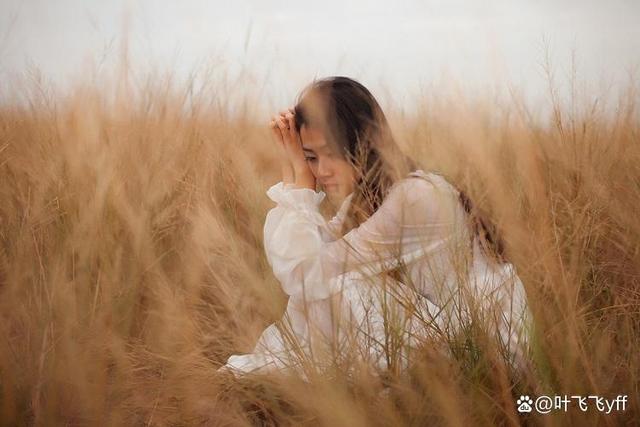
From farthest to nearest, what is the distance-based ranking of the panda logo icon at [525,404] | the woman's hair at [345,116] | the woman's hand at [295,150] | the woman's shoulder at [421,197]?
1. the woman's hand at [295,150]
2. the woman's hair at [345,116]
3. the woman's shoulder at [421,197]
4. the panda logo icon at [525,404]

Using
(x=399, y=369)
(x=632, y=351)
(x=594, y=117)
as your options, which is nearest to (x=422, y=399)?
(x=399, y=369)

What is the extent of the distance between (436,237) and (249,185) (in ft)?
2.43

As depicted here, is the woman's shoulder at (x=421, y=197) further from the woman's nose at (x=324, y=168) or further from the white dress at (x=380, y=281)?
the woman's nose at (x=324, y=168)

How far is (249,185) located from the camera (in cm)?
207

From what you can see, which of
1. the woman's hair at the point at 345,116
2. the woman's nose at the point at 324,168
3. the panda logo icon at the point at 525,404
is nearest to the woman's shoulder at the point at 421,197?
the woman's hair at the point at 345,116

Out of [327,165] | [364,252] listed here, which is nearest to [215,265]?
[327,165]

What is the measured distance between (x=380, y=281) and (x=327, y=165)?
0.59 metres

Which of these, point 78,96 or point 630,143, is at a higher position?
point 78,96

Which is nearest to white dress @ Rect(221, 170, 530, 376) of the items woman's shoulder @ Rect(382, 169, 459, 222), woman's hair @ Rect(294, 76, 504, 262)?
woman's shoulder @ Rect(382, 169, 459, 222)

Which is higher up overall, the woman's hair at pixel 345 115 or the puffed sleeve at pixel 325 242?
the woman's hair at pixel 345 115

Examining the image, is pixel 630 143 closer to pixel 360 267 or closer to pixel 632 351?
pixel 632 351

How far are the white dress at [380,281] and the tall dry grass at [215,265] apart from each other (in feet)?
0.19

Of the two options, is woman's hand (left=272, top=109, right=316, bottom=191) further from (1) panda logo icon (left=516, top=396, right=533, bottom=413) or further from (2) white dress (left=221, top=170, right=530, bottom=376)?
(1) panda logo icon (left=516, top=396, right=533, bottom=413)

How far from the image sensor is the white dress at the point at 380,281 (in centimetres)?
123
